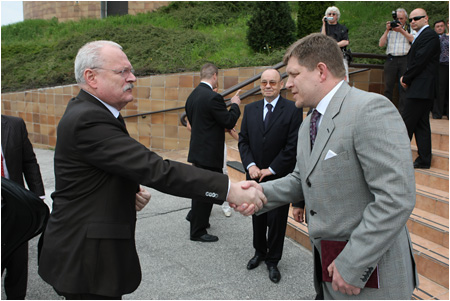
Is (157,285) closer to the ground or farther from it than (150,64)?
closer to the ground

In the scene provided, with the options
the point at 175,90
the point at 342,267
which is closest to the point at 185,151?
the point at 175,90

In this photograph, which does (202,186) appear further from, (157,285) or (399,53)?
(399,53)

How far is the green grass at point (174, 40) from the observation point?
33.8 feet

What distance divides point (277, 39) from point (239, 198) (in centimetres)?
892

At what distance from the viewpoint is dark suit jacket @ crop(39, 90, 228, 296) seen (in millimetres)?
2066

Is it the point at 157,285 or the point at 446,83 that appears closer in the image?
the point at 157,285

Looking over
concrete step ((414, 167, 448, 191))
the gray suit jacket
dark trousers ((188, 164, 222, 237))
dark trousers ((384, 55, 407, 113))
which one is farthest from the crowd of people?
dark trousers ((384, 55, 407, 113))

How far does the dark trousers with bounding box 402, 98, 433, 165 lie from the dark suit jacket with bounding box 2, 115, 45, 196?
425 cm

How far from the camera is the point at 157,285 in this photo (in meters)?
3.77

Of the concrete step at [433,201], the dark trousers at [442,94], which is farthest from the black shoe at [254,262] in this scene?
the dark trousers at [442,94]

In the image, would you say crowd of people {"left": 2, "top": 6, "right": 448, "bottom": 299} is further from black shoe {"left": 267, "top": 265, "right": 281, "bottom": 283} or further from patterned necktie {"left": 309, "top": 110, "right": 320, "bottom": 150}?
black shoe {"left": 267, "top": 265, "right": 281, "bottom": 283}

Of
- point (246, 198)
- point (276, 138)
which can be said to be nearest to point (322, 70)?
point (246, 198)

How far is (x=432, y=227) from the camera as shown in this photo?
12.9ft

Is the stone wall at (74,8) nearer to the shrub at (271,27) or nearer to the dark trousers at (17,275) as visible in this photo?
the shrub at (271,27)
